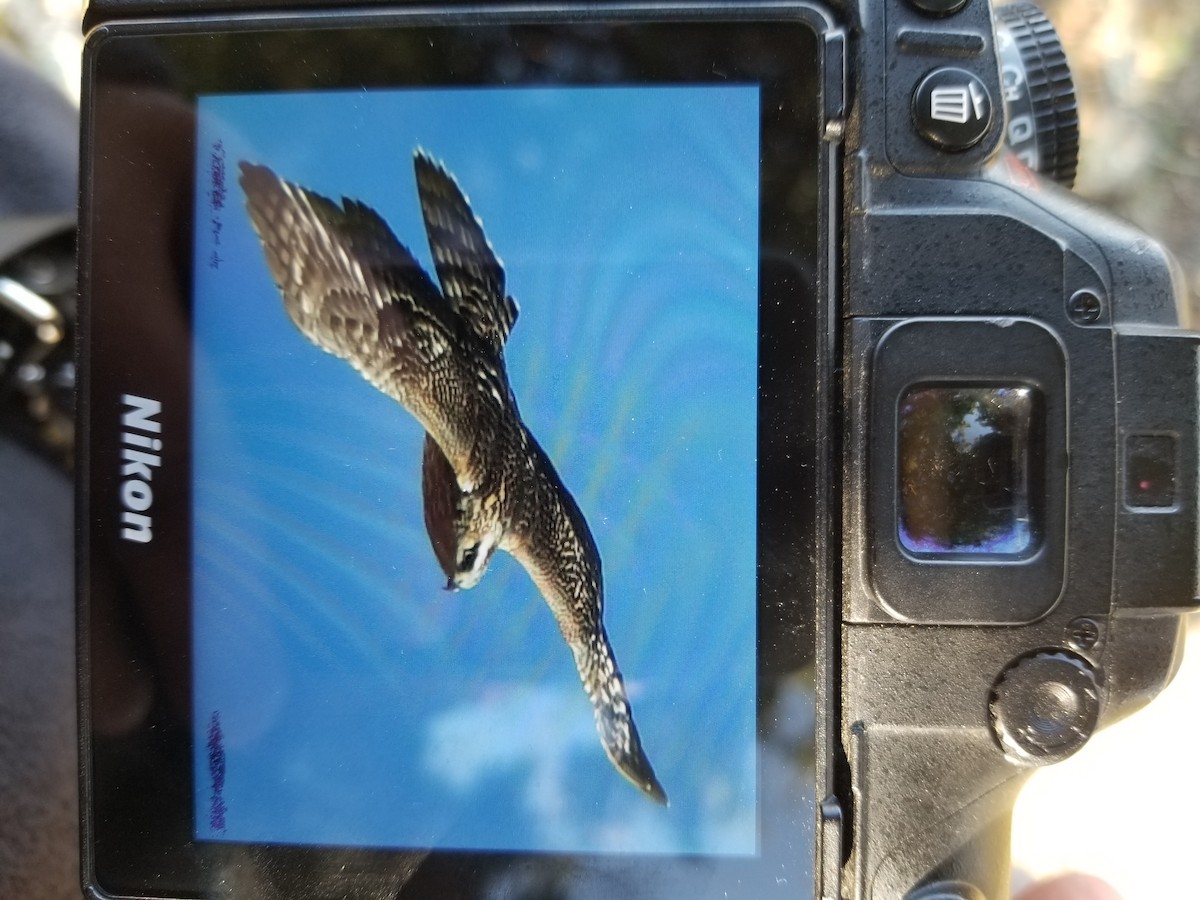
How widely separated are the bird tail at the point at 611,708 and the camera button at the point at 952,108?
0.33 m

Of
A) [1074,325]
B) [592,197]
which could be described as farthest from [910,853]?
[592,197]

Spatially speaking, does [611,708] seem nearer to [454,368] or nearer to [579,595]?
[579,595]

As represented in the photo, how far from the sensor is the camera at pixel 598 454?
0.48m

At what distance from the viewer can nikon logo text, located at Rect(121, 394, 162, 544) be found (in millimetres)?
537

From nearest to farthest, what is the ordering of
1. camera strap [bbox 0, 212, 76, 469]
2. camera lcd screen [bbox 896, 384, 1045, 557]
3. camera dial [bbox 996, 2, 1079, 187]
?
camera lcd screen [bbox 896, 384, 1045, 557], camera dial [bbox 996, 2, 1079, 187], camera strap [bbox 0, 212, 76, 469]

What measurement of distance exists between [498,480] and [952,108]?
32cm

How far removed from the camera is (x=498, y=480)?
525 mm

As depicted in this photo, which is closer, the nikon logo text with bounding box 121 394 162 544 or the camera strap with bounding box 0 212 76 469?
the nikon logo text with bounding box 121 394 162 544

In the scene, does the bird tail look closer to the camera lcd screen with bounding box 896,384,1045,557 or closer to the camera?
the camera

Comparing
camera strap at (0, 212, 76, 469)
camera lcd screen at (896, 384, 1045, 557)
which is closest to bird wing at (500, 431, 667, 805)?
camera lcd screen at (896, 384, 1045, 557)

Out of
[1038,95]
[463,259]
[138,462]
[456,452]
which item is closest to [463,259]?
[463,259]

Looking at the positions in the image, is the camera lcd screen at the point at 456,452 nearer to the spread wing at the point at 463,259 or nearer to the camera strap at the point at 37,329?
the spread wing at the point at 463,259

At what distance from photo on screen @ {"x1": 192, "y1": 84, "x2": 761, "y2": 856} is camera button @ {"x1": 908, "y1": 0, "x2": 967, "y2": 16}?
10cm

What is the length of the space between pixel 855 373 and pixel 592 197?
7.0 inches
